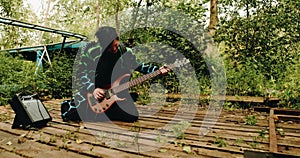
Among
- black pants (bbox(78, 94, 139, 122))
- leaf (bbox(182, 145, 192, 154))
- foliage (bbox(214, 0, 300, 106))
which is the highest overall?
foliage (bbox(214, 0, 300, 106))

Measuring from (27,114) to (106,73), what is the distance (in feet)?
4.53

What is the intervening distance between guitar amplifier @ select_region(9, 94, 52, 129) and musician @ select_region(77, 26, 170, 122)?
63 cm

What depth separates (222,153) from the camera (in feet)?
8.86

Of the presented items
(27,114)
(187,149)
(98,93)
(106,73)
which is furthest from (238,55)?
(27,114)

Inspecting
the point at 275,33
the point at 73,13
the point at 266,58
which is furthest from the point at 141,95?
the point at 73,13

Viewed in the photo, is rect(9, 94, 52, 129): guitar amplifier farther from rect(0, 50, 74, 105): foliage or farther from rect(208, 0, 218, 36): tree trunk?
rect(208, 0, 218, 36): tree trunk

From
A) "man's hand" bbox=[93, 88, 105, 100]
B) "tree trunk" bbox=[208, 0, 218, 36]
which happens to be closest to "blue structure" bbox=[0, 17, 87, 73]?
"man's hand" bbox=[93, 88, 105, 100]

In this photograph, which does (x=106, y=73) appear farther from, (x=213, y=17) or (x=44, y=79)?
(x=213, y=17)

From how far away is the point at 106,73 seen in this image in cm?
457

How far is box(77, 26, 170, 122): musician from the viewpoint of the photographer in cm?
438

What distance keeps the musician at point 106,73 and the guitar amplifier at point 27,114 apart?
0.63m

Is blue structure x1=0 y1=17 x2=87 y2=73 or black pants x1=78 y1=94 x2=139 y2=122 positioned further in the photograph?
blue structure x1=0 y1=17 x2=87 y2=73

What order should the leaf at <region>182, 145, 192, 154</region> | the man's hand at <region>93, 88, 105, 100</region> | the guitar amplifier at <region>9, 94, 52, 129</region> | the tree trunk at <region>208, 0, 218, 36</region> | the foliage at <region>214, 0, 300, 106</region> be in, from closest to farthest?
the leaf at <region>182, 145, 192, 154</region>
the guitar amplifier at <region>9, 94, 52, 129</region>
the man's hand at <region>93, 88, 105, 100</region>
the foliage at <region>214, 0, 300, 106</region>
the tree trunk at <region>208, 0, 218, 36</region>

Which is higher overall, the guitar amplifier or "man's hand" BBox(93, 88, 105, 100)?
"man's hand" BBox(93, 88, 105, 100)
